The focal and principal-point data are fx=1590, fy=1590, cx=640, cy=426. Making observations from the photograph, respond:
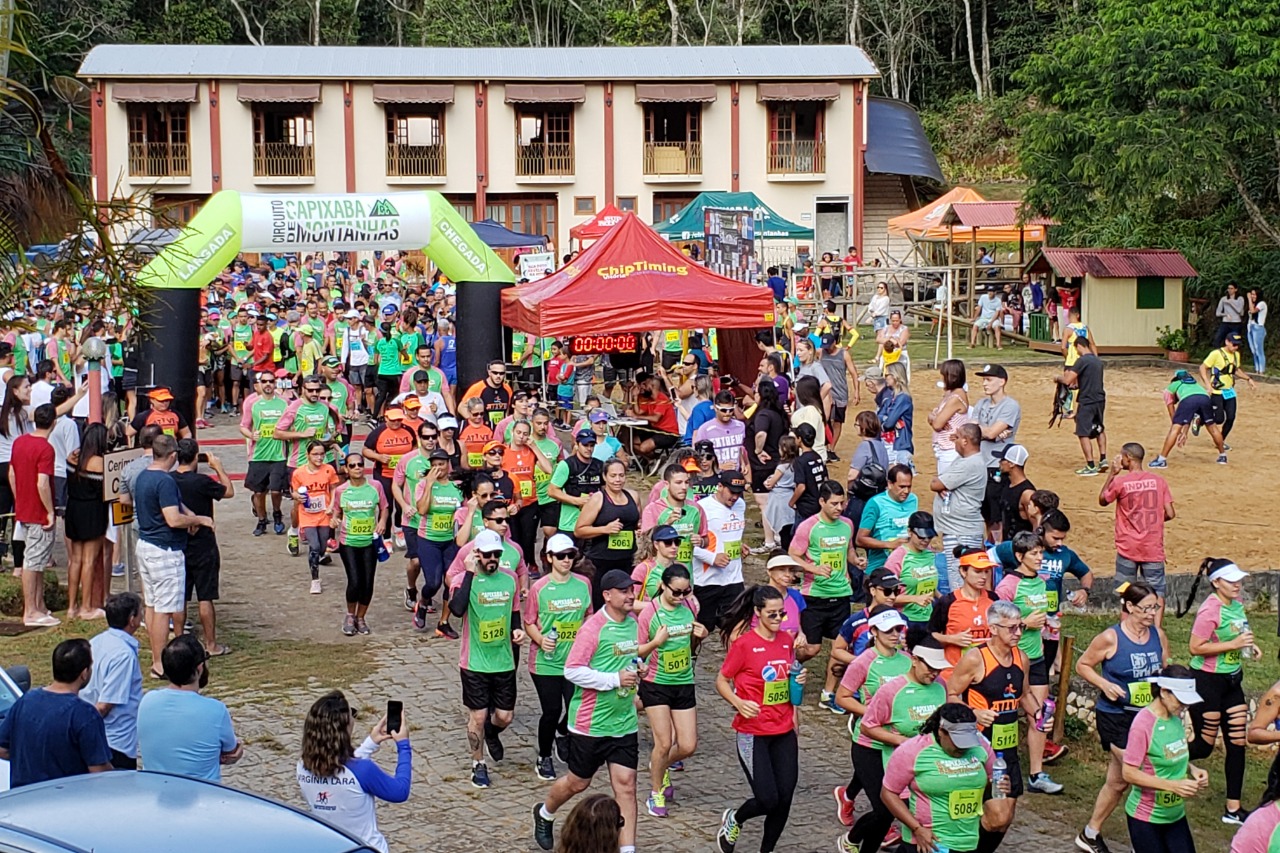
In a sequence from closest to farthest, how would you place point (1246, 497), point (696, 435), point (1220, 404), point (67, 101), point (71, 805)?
point (71, 805) < point (67, 101) < point (696, 435) < point (1246, 497) < point (1220, 404)

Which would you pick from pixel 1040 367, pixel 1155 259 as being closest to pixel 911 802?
pixel 1040 367

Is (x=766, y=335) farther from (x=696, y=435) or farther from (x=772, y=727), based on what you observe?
(x=772, y=727)

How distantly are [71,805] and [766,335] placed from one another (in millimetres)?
14697

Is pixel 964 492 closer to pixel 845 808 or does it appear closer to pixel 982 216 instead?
pixel 845 808

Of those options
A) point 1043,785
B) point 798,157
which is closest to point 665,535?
point 1043,785

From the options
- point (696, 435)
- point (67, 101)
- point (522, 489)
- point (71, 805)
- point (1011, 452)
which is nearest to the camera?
point (71, 805)

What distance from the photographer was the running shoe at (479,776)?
30.8ft

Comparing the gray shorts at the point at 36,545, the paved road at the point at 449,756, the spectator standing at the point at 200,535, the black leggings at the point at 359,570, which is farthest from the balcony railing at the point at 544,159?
the spectator standing at the point at 200,535

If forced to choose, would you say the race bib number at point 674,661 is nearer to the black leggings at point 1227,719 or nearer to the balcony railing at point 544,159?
the black leggings at point 1227,719

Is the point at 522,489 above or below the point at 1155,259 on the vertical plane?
below

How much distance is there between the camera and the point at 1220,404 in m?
18.8

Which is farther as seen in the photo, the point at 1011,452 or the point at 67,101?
the point at 1011,452

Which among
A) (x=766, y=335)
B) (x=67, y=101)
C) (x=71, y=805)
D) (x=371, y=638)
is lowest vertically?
(x=371, y=638)

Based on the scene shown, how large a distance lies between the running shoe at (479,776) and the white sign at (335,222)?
794 centimetres
